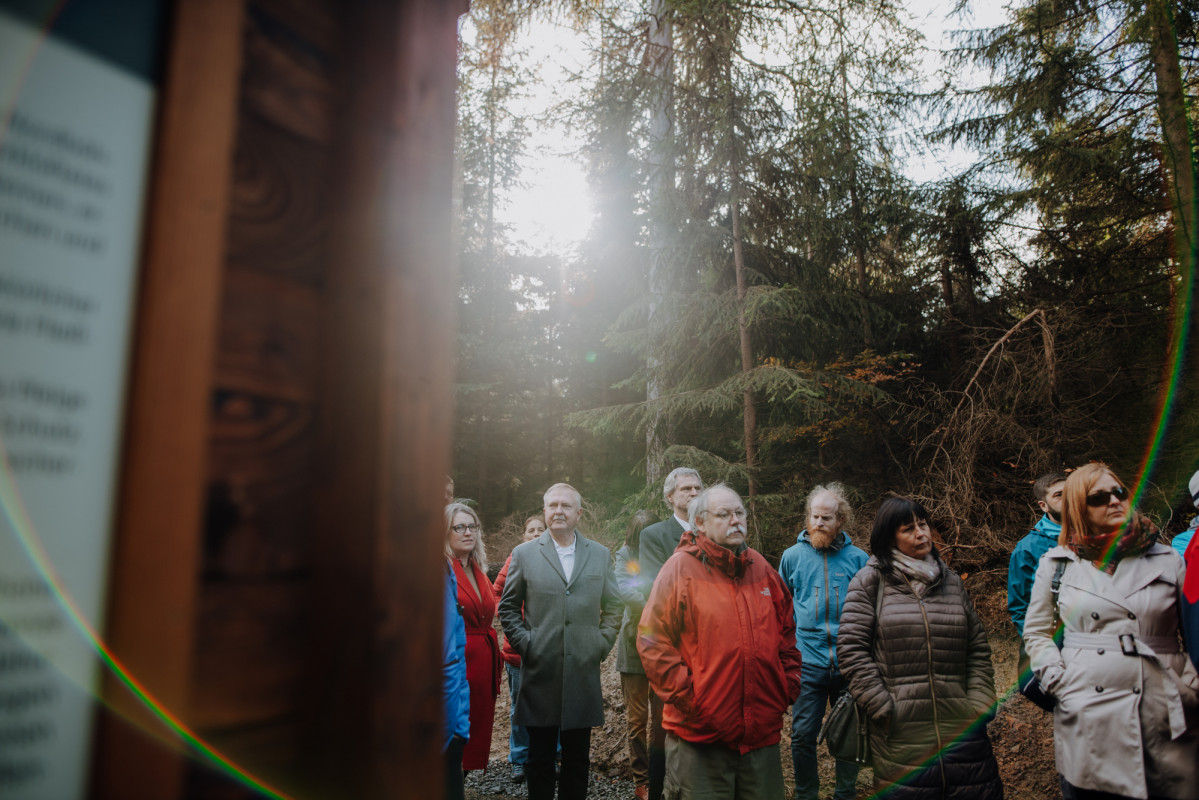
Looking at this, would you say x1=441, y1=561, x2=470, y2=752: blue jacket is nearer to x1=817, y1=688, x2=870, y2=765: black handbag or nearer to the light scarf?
x1=817, y1=688, x2=870, y2=765: black handbag

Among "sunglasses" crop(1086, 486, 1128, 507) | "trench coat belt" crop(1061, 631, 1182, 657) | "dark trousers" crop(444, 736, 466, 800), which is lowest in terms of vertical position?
"dark trousers" crop(444, 736, 466, 800)

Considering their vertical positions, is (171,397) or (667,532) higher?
(171,397)

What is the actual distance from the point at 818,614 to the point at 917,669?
1099 mm

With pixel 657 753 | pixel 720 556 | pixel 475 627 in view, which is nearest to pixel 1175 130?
pixel 720 556

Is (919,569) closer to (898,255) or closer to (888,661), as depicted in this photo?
(888,661)

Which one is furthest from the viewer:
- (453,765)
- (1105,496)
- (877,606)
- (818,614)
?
(818,614)

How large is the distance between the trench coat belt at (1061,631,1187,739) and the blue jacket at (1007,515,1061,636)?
1.33m

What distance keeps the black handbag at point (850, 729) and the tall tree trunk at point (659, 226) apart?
17.3 feet

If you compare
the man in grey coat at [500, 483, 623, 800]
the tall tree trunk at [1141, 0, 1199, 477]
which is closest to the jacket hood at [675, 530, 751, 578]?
the man in grey coat at [500, 483, 623, 800]

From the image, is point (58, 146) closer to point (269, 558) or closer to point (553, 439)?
point (269, 558)

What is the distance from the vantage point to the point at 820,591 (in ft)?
13.7

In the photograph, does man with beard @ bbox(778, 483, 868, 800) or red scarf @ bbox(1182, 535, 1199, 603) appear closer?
red scarf @ bbox(1182, 535, 1199, 603)

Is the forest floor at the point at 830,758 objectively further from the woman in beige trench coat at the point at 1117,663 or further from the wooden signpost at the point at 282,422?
the wooden signpost at the point at 282,422

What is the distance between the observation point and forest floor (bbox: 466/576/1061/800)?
15.3 ft
